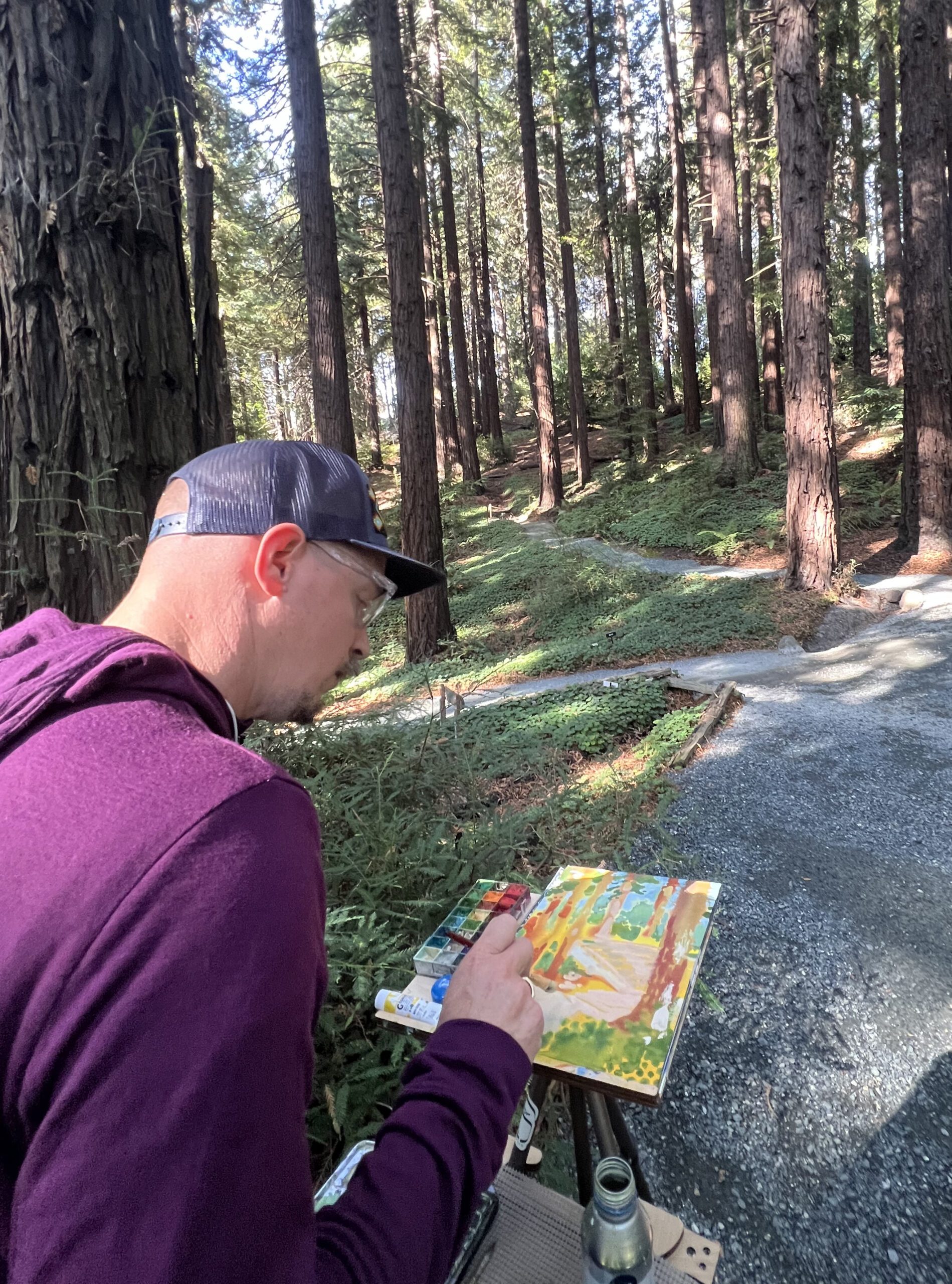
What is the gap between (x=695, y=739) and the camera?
572 cm

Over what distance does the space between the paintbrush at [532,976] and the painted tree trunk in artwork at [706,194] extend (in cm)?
1658

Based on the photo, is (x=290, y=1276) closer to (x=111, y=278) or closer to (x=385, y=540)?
(x=385, y=540)

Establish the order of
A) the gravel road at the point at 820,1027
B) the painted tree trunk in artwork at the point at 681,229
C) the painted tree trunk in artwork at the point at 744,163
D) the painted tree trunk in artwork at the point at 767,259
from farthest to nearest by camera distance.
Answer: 1. the painted tree trunk in artwork at the point at 681,229
2. the painted tree trunk in artwork at the point at 744,163
3. the painted tree trunk in artwork at the point at 767,259
4. the gravel road at the point at 820,1027

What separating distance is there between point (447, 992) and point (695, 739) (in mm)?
4633

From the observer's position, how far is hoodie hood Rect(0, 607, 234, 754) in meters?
0.99

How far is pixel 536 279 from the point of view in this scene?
1867 centimetres

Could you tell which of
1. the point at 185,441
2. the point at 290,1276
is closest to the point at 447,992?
the point at 290,1276

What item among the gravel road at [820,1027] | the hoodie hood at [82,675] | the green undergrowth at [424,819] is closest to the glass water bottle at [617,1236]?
the green undergrowth at [424,819]

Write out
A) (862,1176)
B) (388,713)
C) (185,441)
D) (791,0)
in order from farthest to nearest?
(791,0), (388,713), (185,441), (862,1176)

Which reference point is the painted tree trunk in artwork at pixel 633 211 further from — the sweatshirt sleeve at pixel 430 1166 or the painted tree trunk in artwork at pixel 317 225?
the sweatshirt sleeve at pixel 430 1166

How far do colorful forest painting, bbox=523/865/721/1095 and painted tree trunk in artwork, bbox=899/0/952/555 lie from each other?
9.94 metres

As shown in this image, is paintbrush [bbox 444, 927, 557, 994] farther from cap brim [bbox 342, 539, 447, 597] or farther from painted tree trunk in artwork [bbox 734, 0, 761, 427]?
painted tree trunk in artwork [bbox 734, 0, 761, 427]

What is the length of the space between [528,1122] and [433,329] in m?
26.1

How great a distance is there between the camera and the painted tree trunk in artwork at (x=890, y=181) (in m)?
17.4
